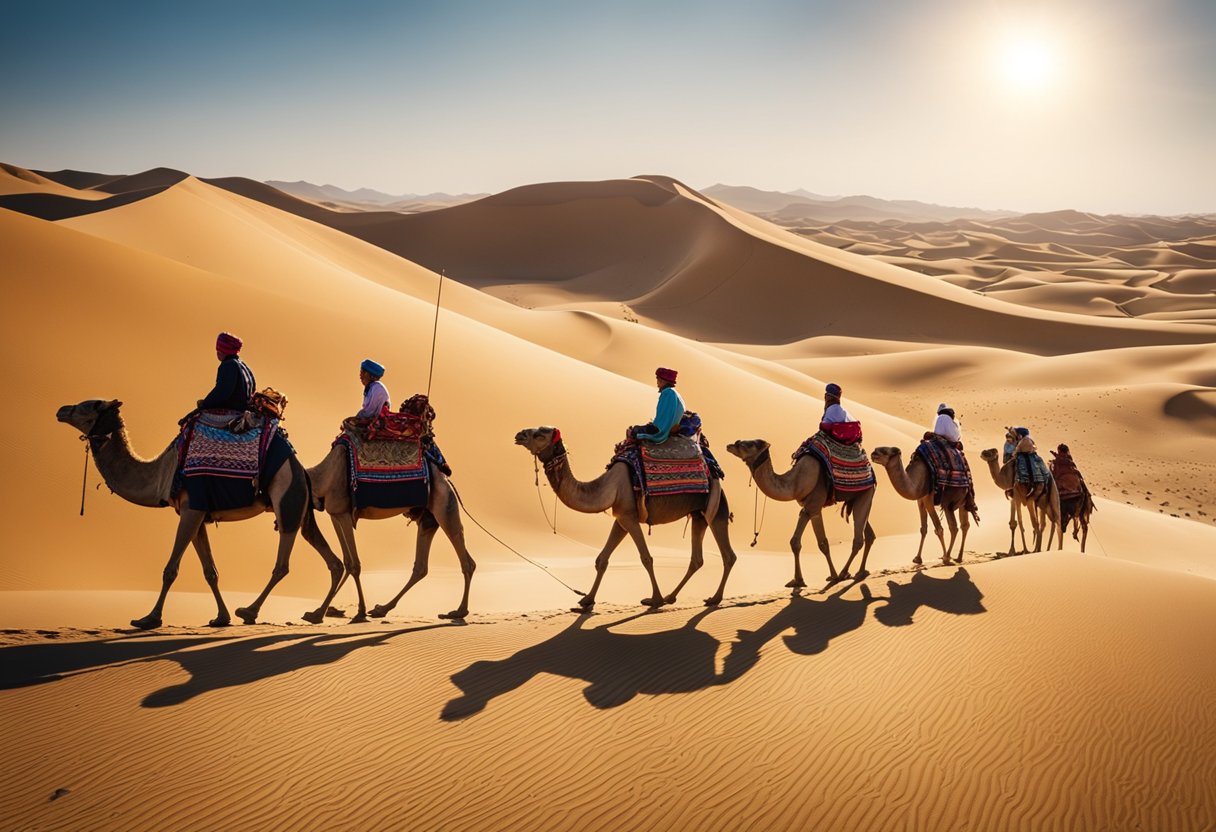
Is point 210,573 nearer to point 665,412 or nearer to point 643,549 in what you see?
point 643,549

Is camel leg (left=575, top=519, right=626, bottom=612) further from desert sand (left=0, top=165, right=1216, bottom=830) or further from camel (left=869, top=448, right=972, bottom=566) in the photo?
camel (left=869, top=448, right=972, bottom=566)

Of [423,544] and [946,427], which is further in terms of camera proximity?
[946,427]

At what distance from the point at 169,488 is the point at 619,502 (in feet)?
14.3

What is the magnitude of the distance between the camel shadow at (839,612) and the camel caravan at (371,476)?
108 centimetres

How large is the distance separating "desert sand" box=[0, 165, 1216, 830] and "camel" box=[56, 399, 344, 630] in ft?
2.08

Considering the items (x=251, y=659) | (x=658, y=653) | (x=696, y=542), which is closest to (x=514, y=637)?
(x=658, y=653)

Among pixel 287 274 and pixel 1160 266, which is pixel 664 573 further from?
pixel 1160 266

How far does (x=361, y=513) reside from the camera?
8188 mm

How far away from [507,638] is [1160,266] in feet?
368

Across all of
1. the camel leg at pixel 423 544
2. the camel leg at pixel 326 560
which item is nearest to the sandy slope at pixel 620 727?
the camel leg at pixel 326 560

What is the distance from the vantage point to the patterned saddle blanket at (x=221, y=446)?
728 centimetres

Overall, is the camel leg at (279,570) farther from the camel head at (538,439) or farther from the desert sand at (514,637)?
the camel head at (538,439)

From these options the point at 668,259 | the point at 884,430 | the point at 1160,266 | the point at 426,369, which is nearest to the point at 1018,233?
the point at 1160,266

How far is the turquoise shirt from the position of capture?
877 cm
